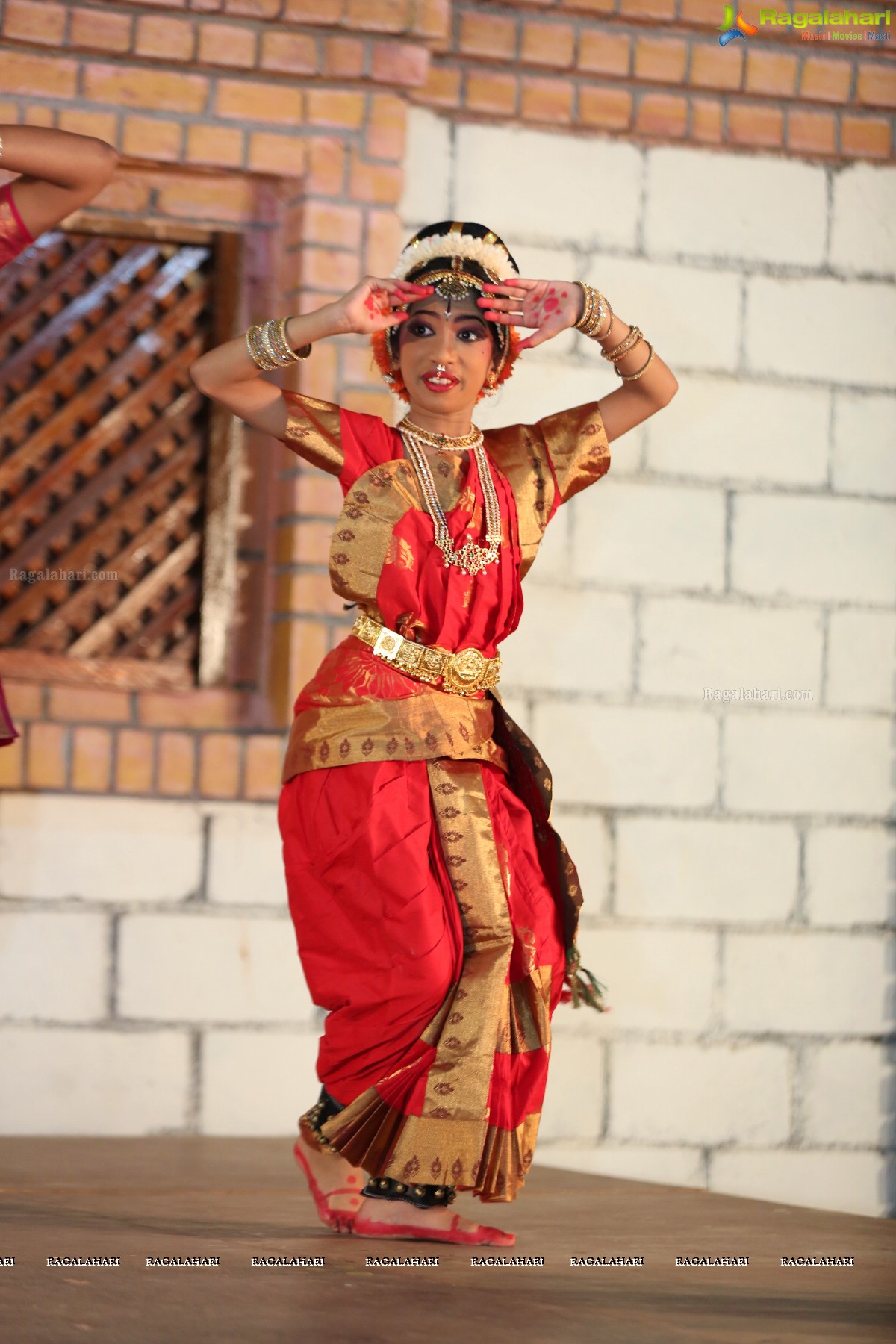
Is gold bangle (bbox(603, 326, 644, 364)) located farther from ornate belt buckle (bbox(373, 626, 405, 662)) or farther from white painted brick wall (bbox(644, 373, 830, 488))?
white painted brick wall (bbox(644, 373, 830, 488))

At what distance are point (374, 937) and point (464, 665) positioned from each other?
52cm

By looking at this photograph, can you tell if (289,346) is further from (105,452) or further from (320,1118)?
(320,1118)

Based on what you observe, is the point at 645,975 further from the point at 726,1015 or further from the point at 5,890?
the point at 5,890

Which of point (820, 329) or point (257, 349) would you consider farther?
point (820, 329)

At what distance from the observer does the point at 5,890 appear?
3666 mm

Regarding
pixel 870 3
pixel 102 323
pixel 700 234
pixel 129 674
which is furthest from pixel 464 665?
pixel 870 3

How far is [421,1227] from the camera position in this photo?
2.55m

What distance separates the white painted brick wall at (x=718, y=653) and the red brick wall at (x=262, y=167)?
0.63 ft

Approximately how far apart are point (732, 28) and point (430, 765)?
249 cm

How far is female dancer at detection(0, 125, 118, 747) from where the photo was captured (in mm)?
2734

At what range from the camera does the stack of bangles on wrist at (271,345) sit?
2.83 m

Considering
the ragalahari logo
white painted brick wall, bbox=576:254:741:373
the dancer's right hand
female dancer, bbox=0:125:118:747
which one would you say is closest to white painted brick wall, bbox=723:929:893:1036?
white painted brick wall, bbox=576:254:741:373

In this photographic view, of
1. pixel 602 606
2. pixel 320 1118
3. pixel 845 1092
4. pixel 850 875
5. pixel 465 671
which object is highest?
pixel 602 606

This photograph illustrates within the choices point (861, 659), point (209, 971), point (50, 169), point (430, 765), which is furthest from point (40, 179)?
point (861, 659)
